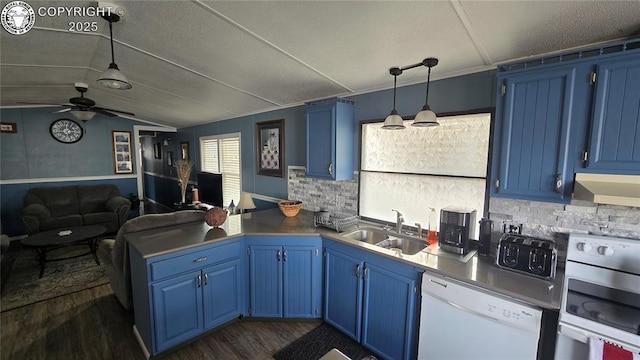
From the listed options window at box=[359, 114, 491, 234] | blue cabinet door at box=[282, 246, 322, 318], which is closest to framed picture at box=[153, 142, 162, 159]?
blue cabinet door at box=[282, 246, 322, 318]

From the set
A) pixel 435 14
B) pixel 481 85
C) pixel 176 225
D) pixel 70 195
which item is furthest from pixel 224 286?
pixel 70 195

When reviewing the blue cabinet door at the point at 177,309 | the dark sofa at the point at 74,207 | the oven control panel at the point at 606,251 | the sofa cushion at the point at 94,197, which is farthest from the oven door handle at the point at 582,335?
the sofa cushion at the point at 94,197

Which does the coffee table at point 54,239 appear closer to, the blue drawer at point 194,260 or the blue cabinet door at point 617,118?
the blue drawer at point 194,260

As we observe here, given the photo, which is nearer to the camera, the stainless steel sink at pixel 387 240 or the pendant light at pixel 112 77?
the pendant light at pixel 112 77

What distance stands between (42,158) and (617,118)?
7.91 meters

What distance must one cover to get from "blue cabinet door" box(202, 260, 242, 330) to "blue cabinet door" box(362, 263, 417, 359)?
3.90ft

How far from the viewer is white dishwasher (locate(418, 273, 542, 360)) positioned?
4.55ft

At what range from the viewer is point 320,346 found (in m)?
2.22

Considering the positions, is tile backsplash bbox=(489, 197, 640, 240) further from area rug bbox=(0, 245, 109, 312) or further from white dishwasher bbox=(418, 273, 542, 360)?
area rug bbox=(0, 245, 109, 312)

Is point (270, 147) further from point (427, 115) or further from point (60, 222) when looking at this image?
point (60, 222)

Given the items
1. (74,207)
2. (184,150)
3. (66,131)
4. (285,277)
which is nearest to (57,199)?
(74,207)

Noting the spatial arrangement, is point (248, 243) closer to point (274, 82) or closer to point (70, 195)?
point (274, 82)

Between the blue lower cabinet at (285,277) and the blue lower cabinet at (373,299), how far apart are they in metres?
0.12
